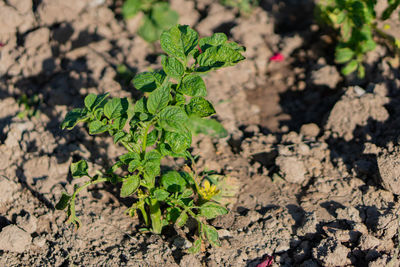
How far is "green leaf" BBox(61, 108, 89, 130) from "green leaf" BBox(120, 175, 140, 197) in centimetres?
39

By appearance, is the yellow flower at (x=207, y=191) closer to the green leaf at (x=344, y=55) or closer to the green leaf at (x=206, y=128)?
the green leaf at (x=206, y=128)

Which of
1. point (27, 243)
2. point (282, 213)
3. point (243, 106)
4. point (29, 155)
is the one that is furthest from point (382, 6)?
point (27, 243)

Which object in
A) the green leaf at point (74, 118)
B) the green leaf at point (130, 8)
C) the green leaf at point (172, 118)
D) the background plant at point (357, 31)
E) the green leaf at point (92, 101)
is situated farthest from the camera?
the green leaf at point (130, 8)

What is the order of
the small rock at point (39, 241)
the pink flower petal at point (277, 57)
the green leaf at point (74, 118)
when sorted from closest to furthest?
the green leaf at point (74, 118) → the small rock at point (39, 241) → the pink flower petal at point (277, 57)

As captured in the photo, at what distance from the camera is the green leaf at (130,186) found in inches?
83.4

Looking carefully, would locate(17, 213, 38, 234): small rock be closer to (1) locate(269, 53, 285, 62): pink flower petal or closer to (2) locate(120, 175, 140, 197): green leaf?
(2) locate(120, 175, 140, 197): green leaf

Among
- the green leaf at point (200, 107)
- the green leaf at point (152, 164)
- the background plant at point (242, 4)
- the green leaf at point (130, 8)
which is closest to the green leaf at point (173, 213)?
the green leaf at point (152, 164)

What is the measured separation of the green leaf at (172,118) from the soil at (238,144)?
2.92 feet

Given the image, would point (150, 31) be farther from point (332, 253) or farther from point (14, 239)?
point (332, 253)

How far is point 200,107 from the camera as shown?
6.97 ft

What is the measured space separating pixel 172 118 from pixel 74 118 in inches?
21.3

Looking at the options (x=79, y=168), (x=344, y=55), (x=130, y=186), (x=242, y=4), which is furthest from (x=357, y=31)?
(x=79, y=168)

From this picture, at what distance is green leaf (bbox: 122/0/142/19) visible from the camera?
4.17m

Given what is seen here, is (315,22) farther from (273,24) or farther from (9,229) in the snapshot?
(9,229)
